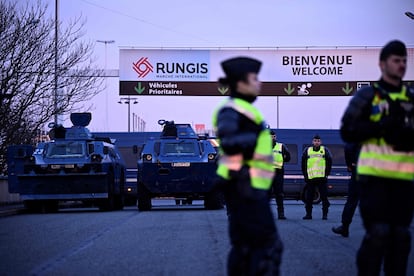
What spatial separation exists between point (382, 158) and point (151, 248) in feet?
20.1

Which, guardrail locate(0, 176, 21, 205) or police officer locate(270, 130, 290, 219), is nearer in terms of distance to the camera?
police officer locate(270, 130, 290, 219)

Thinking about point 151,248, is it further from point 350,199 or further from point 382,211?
point 382,211

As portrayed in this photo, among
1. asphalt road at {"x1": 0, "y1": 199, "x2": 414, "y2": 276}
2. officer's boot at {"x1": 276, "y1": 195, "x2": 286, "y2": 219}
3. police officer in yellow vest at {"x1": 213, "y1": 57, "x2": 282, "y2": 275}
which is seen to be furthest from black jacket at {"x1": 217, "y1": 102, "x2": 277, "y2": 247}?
officer's boot at {"x1": 276, "y1": 195, "x2": 286, "y2": 219}

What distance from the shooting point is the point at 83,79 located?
34.2 m

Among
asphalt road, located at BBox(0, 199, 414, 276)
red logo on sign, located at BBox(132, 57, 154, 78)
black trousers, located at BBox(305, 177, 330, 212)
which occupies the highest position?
red logo on sign, located at BBox(132, 57, 154, 78)

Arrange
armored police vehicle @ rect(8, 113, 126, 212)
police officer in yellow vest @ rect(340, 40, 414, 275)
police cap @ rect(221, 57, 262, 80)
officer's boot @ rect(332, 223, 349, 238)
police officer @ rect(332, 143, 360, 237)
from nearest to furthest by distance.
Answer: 1. police cap @ rect(221, 57, 262, 80)
2. police officer in yellow vest @ rect(340, 40, 414, 275)
3. police officer @ rect(332, 143, 360, 237)
4. officer's boot @ rect(332, 223, 349, 238)
5. armored police vehicle @ rect(8, 113, 126, 212)

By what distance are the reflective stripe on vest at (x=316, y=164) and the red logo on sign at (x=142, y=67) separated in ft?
65.9

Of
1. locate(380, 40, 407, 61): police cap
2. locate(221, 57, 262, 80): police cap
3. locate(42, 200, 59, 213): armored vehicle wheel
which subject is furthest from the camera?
locate(42, 200, 59, 213): armored vehicle wheel

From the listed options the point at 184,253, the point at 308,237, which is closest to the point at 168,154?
the point at 308,237

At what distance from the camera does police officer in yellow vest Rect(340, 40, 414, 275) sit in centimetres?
614

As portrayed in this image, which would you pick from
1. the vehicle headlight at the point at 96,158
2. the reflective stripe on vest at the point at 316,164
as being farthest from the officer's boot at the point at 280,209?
the vehicle headlight at the point at 96,158

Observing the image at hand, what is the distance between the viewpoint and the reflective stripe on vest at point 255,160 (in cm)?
587

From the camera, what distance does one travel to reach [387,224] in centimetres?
613

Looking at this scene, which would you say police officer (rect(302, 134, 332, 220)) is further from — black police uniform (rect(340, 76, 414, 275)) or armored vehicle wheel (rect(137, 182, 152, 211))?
black police uniform (rect(340, 76, 414, 275))
